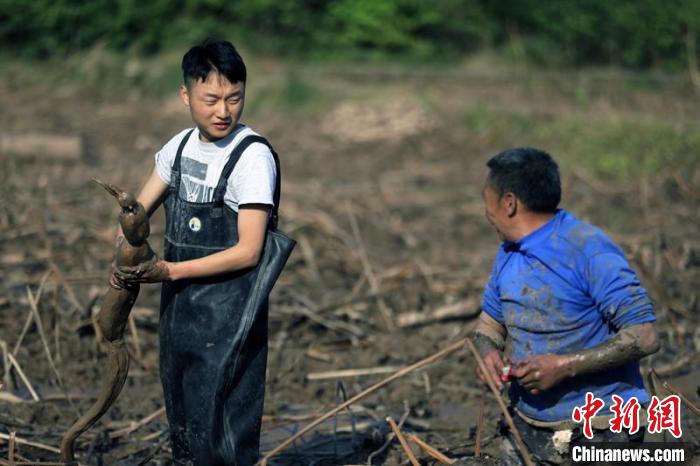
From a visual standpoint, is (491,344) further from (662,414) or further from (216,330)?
(216,330)

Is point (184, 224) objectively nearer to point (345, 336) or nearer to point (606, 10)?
point (345, 336)

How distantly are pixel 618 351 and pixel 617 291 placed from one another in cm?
20

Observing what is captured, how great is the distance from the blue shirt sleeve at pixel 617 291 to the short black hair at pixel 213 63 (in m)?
1.37

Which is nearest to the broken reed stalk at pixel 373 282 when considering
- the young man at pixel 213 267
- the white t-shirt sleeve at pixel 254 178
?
Answer: the young man at pixel 213 267

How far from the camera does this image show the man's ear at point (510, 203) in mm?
3926

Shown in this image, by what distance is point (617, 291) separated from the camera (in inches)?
146

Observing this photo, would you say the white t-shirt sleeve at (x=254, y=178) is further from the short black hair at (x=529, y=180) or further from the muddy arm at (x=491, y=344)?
the muddy arm at (x=491, y=344)

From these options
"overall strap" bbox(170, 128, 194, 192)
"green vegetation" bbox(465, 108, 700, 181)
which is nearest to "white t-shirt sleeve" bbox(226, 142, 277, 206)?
"overall strap" bbox(170, 128, 194, 192)

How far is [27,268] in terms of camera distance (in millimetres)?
7715

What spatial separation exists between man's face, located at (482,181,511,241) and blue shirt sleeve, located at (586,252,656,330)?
35 cm

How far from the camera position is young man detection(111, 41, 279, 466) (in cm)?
368

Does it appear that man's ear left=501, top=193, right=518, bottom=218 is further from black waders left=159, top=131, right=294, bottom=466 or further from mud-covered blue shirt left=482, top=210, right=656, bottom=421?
black waders left=159, top=131, right=294, bottom=466

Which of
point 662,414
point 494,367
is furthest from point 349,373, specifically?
point 662,414

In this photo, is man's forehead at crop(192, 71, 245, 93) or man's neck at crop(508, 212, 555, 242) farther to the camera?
man's neck at crop(508, 212, 555, 242)
